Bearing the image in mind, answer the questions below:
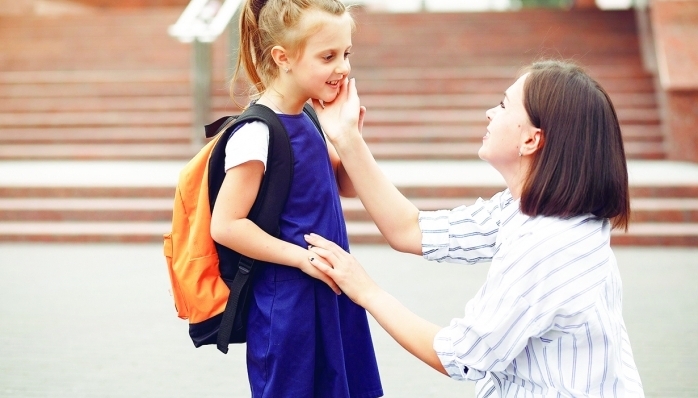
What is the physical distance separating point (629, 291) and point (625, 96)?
5.98m

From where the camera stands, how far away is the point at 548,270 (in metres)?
1.76

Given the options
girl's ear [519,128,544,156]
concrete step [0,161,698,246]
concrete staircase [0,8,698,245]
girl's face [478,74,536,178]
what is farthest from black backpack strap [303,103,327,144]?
concrete step [0,161,698,246]

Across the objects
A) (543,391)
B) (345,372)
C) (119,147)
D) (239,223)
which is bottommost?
(119,147)

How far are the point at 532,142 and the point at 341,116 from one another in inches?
19.4

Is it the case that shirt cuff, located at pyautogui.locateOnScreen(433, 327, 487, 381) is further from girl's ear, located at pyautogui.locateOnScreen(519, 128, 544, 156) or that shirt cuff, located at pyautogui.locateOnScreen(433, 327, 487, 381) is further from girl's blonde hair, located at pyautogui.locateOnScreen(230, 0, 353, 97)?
girl's blonde hair, located at pyautogui.locateOnScreen(230, 0, 353, 97)

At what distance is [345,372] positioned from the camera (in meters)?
2.16

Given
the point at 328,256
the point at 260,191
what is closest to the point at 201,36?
the point at 260,191

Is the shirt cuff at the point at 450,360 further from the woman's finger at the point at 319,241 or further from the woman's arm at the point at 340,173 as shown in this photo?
the woman's arm at the point at 340,173

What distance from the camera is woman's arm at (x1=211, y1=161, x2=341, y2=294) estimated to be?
203 cm

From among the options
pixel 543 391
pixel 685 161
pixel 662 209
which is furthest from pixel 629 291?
pixel 685 161

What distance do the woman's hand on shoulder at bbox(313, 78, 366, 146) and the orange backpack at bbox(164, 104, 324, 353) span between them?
0.12m

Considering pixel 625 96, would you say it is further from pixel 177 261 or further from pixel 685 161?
pixel 177 261

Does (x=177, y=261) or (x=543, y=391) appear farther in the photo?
(x=177, y=261)

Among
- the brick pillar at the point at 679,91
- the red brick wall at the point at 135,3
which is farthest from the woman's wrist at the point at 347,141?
the red brick wall at the point at 135,3
